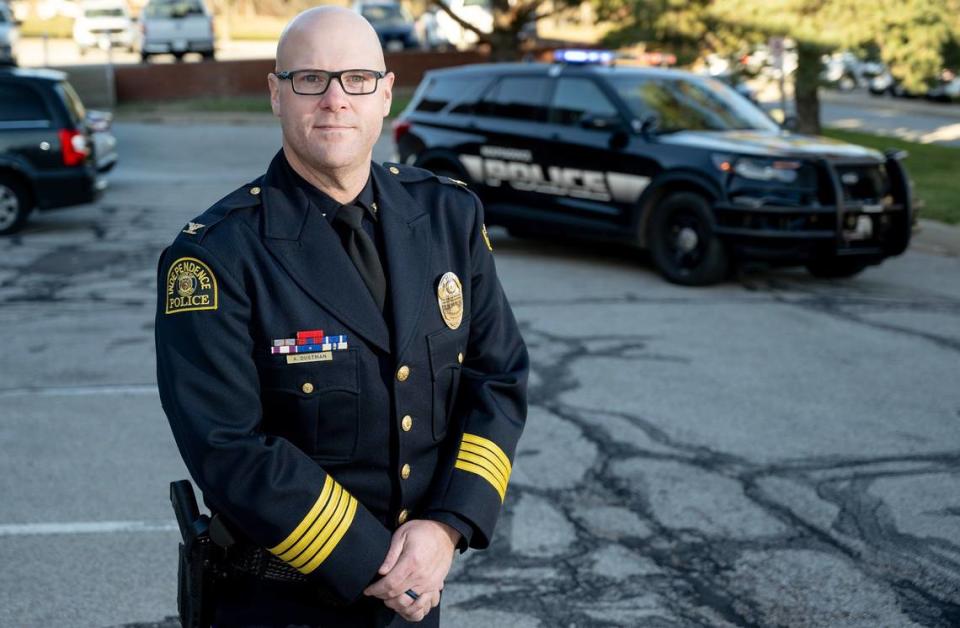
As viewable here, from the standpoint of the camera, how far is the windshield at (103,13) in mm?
41938

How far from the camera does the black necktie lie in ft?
7.66

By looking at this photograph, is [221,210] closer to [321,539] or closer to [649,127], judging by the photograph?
[321,539]

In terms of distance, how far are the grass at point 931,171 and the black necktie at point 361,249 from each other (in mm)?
9334

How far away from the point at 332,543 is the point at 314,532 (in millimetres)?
38

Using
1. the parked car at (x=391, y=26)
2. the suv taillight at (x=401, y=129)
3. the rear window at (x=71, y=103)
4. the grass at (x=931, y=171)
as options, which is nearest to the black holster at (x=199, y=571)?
the grass at (x=931, y=171)

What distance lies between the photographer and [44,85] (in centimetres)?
1299

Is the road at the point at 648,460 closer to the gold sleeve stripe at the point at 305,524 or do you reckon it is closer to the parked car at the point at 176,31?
the gold sleeve stripe at the point at 305,524

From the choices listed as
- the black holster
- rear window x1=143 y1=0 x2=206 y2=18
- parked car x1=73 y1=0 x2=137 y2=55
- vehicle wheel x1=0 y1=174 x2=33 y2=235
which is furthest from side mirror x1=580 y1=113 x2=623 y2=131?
parked car x1=73 y1=0 x2=137 y2=55

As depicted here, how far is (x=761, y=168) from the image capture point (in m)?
9.66

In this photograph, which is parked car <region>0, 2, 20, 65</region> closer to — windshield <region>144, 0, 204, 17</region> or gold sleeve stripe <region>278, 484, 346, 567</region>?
windshield <region>144, 0, 204, 17</region>

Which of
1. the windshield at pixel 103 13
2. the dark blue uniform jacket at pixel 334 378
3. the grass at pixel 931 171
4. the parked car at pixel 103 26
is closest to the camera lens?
the dark blue uniform jacket at pixel 334 378

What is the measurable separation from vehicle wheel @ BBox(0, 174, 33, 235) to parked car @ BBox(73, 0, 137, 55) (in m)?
29.1

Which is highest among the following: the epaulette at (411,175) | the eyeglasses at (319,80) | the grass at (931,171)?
the eyeglasses at (319,80)

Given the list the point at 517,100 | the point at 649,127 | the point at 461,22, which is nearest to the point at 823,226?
the point at 649,127
